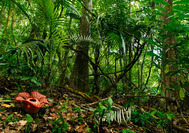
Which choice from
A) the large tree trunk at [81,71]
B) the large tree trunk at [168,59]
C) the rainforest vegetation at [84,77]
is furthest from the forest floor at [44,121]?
the large tree trunk at [81,71]

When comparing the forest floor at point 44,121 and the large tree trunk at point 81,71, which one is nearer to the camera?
the forest floor at point 44,121

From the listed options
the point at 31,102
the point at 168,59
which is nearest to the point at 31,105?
the point at 31,102

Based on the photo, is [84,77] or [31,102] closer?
[31,102]

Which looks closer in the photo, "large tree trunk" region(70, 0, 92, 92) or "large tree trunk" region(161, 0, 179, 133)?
"large tree trunk" region(161, 0, 179, 133)

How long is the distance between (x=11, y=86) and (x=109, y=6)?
8.74 feet

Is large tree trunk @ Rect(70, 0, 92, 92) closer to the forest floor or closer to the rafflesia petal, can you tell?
the forest floor

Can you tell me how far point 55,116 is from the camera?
4.98ft

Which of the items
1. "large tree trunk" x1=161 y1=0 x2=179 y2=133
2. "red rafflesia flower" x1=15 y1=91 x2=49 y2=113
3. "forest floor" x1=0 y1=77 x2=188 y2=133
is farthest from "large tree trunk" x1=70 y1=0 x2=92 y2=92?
"large tree trunk" x1=161 y1=0 x2=179 y2=133

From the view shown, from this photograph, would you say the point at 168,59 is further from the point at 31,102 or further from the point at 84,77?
the point at 84,77

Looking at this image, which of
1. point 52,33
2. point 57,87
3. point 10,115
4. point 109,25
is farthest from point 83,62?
point 10,115

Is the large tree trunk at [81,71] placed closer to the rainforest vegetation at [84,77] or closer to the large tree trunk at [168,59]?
the rainforest vegetation at [84,77]

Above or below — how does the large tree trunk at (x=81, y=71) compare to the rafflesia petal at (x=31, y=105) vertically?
above

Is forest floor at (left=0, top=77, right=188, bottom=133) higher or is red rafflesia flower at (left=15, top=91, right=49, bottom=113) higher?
red rafflesia flower at (left=15, top=91, right=49, bottom=113)

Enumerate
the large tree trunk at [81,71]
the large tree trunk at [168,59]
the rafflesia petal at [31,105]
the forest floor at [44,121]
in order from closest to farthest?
the large tree trunk at [168,59] < the forest floor at [44,121] < the rafflesia petal at [31,105] < the large tree trunk at [81,71]
